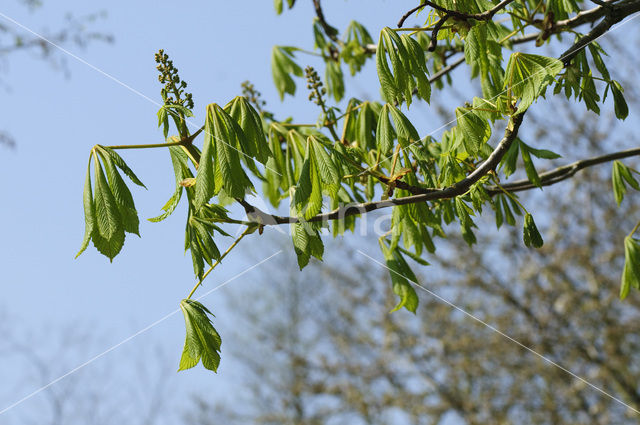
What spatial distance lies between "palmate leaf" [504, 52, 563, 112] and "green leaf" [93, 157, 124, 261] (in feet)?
2.59

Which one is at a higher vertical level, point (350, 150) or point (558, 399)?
point (350, 150)

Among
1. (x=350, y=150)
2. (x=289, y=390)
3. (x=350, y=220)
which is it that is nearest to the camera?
(x=350, y=150)

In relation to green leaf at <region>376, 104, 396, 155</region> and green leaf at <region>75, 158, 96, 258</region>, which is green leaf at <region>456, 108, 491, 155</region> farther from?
green leaf at <region>75, 158, 96, 258</region>

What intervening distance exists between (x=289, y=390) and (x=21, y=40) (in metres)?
6.05

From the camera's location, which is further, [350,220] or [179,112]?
[350,220]

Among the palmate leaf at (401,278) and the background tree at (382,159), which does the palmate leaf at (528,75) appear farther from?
the palmate leaf at (401,278)

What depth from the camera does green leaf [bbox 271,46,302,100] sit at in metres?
2.42

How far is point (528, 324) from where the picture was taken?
6.33 meters

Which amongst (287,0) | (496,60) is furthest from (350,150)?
(287,0)

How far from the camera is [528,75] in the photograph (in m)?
1.40

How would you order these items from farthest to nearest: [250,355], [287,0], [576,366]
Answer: [250,355], [576,366], [287,0]

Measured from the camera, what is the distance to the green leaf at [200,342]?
4.17 ft

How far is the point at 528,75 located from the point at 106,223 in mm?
882

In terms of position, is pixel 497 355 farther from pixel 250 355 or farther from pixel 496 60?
pixel 496 60
